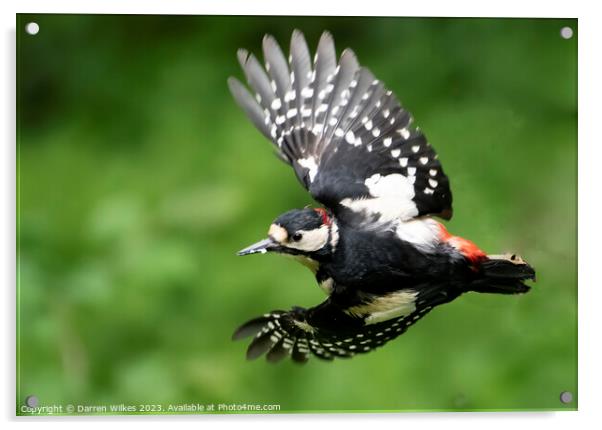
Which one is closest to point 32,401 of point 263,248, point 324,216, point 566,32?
point 263,248

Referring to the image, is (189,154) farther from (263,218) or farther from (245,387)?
(245,387)

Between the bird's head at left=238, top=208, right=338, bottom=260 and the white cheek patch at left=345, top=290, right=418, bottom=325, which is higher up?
the bird's head at left=238, top=208, right=338, bottom=260

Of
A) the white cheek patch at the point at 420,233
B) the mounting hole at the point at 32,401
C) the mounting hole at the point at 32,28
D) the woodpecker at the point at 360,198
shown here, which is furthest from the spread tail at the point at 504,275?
the mounting hole at the point at 32,28

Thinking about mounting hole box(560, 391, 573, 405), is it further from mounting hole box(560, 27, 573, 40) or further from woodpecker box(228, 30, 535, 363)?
mounting hole box(560, 27, 573, 40)

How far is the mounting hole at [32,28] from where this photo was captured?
2854 mm

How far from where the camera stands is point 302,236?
260cm

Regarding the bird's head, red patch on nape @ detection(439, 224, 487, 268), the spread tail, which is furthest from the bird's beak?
the spread tail

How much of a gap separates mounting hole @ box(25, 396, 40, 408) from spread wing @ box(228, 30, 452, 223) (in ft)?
2.68

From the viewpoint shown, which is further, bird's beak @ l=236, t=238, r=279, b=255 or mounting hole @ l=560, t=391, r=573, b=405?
mounting hole @ l=560, t=391, r=573, b=405

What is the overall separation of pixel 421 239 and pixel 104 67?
94 cm

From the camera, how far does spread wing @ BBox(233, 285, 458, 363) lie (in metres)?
2.74

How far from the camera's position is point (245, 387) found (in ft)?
9.76

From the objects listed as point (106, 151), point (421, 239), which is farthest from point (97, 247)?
point (421, 239)

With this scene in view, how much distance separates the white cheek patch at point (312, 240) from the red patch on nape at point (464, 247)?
0.96 ft
